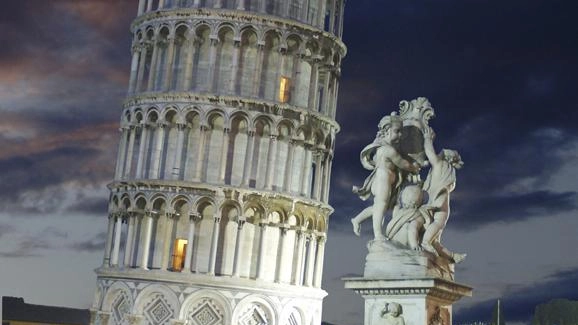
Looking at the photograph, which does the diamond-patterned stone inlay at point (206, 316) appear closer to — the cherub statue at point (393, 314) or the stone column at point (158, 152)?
the stone column at point (158, 152)

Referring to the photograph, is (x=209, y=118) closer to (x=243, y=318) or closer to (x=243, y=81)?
(x=243, y=81)

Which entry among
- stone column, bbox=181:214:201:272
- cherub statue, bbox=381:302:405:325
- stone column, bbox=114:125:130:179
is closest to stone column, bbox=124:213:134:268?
stone column, bbox=114:125:130:179

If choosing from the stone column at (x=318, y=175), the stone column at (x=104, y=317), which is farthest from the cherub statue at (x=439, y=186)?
the stone column at (x=104, y=317)

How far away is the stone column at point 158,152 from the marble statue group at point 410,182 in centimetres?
3973

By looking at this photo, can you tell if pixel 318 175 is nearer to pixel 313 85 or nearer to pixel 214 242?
pixel 313 85

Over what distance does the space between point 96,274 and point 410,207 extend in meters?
44.2

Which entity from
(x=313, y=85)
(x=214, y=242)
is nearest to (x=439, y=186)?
(x=214, y=242)

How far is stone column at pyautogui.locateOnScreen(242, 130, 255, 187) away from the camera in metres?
55.5

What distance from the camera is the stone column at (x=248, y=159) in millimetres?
55469

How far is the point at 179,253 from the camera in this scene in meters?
55.6

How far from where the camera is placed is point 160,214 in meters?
55.8

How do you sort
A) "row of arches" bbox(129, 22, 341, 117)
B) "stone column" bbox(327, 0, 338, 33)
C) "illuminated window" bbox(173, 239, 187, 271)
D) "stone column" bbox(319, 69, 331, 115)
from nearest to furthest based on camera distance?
"illuminated window" bbox(173, 239, 187, 271), "row of arches" bbox(129, 22, 341, 117), "stone column" bbox(319, 69, 331, 115), "stone column" bbox(327, 0, 338, 33)

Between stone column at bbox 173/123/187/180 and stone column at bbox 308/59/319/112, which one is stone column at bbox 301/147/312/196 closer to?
stone column at bbox 308/59/319/112

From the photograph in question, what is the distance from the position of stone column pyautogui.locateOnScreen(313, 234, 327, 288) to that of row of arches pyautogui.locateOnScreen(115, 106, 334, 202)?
10.8 ft
